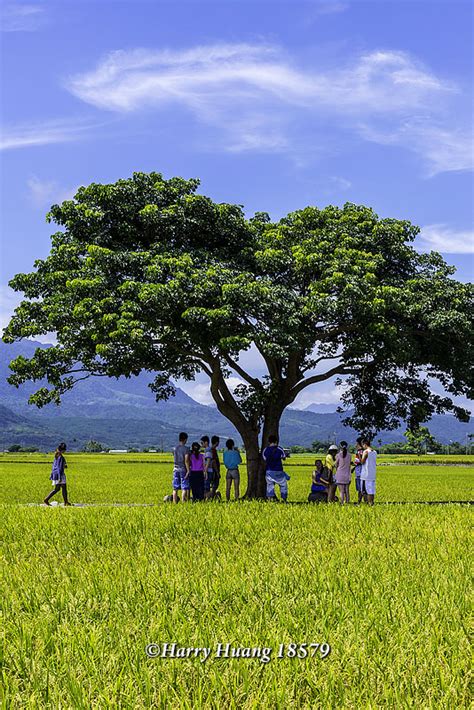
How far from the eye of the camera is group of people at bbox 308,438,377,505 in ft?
62.3

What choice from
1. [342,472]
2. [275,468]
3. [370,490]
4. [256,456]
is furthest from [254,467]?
[370,490]

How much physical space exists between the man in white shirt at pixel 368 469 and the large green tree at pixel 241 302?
3.75m

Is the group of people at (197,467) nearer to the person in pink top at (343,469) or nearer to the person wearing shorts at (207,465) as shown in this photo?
the person wearing shorts at (207,465)

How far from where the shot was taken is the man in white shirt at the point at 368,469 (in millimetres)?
18875

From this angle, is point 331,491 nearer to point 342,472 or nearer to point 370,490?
point 342,472

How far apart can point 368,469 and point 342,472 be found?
0.75 meters

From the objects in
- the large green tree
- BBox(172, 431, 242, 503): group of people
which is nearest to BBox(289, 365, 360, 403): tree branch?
the large green tree

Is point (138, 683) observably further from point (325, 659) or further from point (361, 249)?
point (361, 249)

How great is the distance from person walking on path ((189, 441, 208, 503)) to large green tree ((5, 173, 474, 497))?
3441mm

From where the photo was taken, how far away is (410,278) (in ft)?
81.9

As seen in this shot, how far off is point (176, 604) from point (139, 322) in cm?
1416

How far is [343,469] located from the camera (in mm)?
19250

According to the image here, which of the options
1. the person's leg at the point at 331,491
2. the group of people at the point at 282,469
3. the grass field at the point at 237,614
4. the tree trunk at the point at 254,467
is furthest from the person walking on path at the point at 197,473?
the grass field at the point at 237,614

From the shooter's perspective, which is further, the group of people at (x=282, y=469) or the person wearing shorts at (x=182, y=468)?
the group of people at (x=282, y=469)
